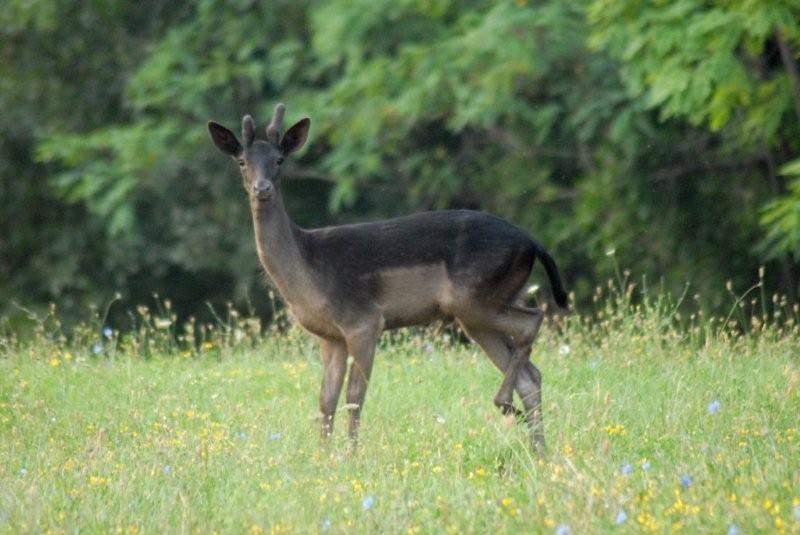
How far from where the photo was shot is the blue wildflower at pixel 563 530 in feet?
18.8

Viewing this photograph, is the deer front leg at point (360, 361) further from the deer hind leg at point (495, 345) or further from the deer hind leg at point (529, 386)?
the deer hind leg at point (529, 386)

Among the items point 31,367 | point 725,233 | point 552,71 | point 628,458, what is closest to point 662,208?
point 725,233

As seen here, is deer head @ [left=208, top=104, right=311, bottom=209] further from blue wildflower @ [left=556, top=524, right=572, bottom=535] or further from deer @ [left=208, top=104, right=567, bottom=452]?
blue wildflower @ [left=556, top=524, right=572, bottom=535]

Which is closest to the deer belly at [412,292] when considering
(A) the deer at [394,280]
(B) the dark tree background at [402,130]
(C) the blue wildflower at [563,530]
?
(A) the deer at [394,280]

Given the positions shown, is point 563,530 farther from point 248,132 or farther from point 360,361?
point 248,132

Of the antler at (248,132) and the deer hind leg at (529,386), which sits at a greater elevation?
the antler at (248,132)

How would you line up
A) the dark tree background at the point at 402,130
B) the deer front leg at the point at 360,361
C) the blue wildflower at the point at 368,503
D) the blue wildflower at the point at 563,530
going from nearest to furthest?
the blue wildflower at the point at 563,530, the blue wildflower at the point at 368,503, the deer front leg at the point at 360,361, the dark tree background at the point at 402,130

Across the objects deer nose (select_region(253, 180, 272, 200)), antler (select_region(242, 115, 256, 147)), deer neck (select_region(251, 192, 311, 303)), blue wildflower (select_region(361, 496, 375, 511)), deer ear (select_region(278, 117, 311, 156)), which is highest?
antler (select_region(242, 115, 256, 147))

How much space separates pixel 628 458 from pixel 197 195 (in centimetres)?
1536

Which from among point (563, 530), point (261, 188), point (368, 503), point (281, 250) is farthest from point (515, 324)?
point (563, 530)

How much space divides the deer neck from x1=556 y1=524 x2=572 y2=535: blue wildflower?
10.5 ft

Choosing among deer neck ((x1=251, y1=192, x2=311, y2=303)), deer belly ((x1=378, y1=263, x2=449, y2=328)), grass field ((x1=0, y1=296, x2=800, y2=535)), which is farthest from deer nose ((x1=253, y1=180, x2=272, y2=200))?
grass field ((x1=0, y1=296, x2=800, y2=535))

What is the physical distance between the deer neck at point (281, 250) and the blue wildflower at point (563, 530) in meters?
3.19

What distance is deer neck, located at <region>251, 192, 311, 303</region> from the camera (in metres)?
8.85
